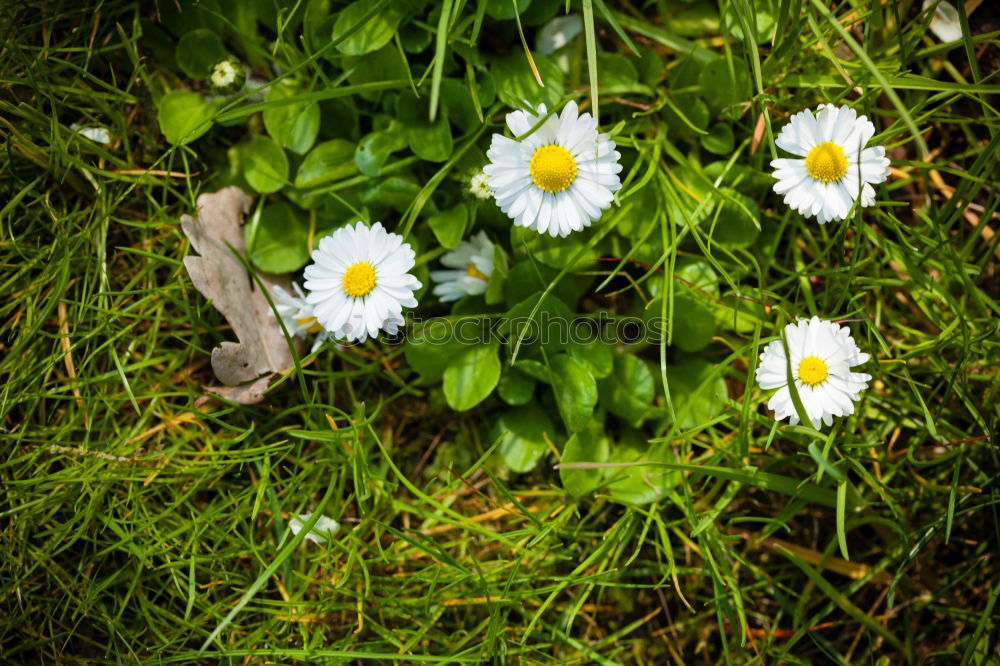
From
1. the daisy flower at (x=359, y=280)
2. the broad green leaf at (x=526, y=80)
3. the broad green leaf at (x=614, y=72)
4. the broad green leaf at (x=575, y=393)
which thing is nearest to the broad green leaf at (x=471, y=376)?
the broad green leaf at (x=575, y=393)

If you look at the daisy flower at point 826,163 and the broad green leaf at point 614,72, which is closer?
the daisy flower at point 826,163

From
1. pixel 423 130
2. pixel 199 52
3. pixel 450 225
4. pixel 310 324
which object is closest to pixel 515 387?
pixel 450 225

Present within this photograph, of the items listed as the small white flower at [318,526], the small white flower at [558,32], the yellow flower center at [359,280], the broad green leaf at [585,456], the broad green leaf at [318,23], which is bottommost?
the small white flower at [318,526]

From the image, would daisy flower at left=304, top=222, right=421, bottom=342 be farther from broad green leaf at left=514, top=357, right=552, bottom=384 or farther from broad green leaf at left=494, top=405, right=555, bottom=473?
broad green leaf at left=494, top=405, right=555, bottom=473

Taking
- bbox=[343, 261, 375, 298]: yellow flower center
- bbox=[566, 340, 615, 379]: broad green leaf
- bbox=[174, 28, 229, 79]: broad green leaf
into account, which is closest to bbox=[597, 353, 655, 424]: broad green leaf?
bbox=[566, 340, 615, 379]: broad green leaf

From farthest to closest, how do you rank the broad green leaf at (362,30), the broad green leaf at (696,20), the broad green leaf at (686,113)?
the broad green leaf at (696,20) → the broad green leaf at (686,113) → the broad green leaf at (362,30)

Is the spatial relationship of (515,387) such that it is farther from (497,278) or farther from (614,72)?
(614,72)

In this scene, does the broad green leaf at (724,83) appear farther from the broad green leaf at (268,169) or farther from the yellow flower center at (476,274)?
the broad green leaf at (268,169)
